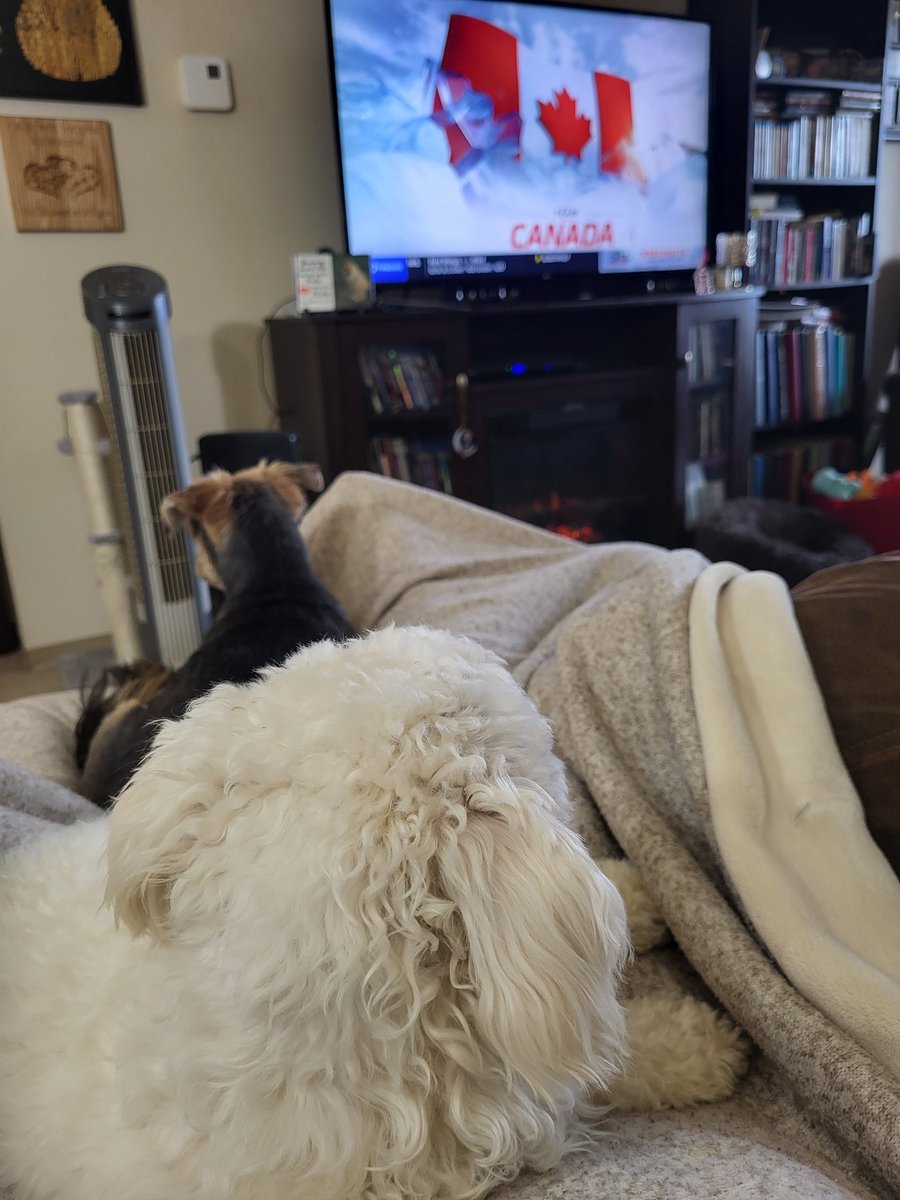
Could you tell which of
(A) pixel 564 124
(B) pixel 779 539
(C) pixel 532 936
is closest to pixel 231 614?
(C) pixel 532 936

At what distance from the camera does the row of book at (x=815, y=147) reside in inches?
139

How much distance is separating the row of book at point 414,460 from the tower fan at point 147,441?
0.91 m

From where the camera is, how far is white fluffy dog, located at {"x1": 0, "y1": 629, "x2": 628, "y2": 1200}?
1.76 feet

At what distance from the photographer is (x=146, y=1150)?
23.8 inches

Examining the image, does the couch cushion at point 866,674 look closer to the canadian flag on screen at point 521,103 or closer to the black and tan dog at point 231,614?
the black and tan dog at point 231,614

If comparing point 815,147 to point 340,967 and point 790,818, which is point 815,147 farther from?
point 340,967

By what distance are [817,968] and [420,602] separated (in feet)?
2.94

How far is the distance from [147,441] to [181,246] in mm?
1179

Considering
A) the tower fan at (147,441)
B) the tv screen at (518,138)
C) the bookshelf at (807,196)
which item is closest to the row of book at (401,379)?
the tv screen at (518,138)

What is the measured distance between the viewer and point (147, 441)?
1.91 m

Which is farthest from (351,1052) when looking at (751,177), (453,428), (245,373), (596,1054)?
(751,177)

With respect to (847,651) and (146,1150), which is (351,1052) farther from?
(847,651)

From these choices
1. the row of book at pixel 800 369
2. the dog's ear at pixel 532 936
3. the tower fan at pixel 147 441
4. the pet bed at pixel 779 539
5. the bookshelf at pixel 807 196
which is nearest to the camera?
the dog's ear at pixel 532 936

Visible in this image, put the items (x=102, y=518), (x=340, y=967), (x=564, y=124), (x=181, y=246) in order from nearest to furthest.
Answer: (x=340, y=967), (x=102, y=518), (x=181, y=246), (x=564, y=124)
